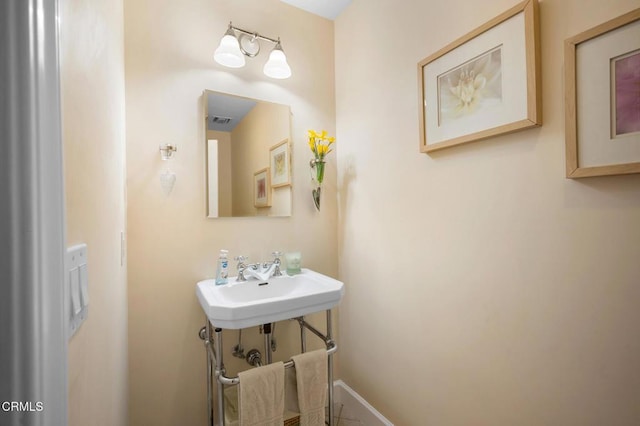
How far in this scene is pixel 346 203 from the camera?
6.01ft

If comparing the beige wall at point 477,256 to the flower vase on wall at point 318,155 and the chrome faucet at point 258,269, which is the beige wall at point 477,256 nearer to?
the flower vase on wall at point 318,155

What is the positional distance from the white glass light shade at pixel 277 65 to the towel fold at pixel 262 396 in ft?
4.96

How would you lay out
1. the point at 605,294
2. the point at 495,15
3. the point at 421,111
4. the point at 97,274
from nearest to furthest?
the point at 97,274, the point at 605,294, the point at 495,15, the point at 421,111

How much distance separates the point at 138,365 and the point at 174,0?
185 centimetres

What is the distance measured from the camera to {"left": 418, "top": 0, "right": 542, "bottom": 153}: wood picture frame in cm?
90

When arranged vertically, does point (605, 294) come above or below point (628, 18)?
below

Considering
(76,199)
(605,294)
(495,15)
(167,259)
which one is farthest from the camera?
(167,259)

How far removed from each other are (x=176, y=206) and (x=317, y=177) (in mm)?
821

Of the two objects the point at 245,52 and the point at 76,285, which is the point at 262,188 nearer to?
the point at 245,52

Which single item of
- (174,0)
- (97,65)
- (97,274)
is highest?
(174,0)

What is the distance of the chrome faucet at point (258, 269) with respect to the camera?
4.95 feet

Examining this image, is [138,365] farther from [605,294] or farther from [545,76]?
[545,76]

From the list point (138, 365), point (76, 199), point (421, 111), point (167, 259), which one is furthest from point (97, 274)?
point (421, 111)

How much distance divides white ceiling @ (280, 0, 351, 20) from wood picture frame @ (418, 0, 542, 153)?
87 centimetres
